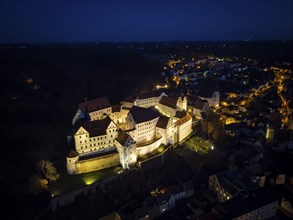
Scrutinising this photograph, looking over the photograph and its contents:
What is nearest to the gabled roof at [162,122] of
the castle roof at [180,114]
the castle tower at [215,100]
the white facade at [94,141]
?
the castle roof at [180,114]

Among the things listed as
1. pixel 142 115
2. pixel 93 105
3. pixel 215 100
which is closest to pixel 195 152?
pixel 142 115

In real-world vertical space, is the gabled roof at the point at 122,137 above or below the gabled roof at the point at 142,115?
below

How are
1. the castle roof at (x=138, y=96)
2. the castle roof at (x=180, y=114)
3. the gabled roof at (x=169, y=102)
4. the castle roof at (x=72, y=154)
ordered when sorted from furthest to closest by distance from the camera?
1. the castle roof at (x=138, y=96)
2. the gabled roof at (x=169, y=102)
3. the castle roof at (x=180, y=114)
4. the castle roof at (x=72, y=154)

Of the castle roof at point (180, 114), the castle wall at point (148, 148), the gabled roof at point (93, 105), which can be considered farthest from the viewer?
the castle roof at point (180, 114)

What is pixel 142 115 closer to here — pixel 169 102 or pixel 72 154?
pixel 169 102

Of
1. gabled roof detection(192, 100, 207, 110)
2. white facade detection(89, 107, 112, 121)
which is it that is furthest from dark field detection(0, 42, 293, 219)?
gabled roof detection(192, 100, 207, 110)

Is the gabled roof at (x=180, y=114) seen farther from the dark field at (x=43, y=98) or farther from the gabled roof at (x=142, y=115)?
the dark field at (x=43, y=98)

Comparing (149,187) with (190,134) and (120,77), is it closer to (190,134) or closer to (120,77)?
(190,134)

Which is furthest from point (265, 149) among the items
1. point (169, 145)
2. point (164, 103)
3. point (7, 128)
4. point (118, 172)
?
point (7, 128)
